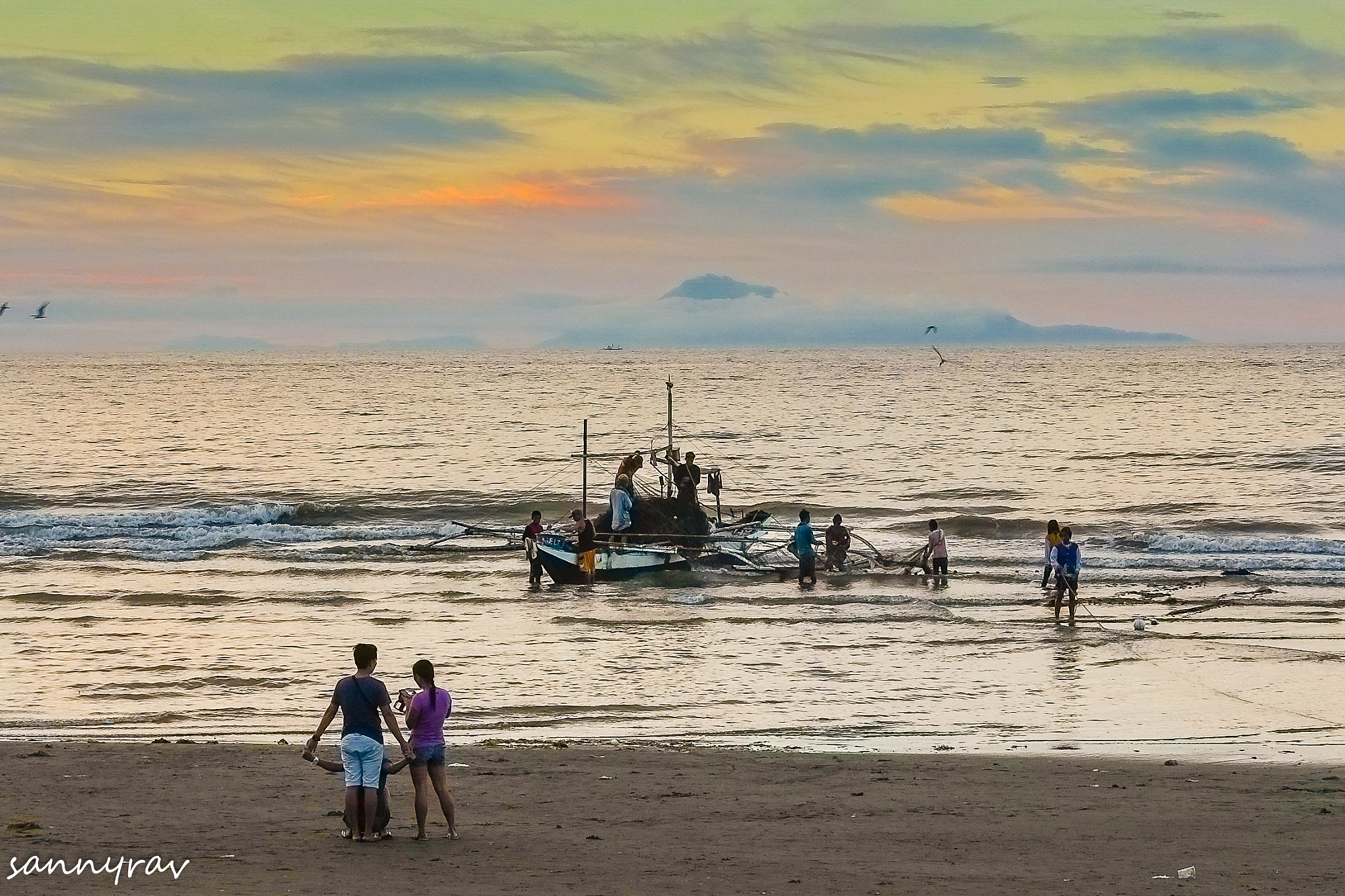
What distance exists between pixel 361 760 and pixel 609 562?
18134 mm

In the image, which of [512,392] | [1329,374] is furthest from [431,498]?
[1329,374]

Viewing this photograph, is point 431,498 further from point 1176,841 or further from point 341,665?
point 1176,841

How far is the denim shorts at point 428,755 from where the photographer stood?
9.86m

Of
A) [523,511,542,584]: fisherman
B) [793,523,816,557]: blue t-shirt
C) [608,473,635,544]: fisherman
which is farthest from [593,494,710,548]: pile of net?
[793,523,816,557]: blue t-shirt

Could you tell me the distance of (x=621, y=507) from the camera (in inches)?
1107

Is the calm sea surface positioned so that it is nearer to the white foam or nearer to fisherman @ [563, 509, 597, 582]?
the white foam

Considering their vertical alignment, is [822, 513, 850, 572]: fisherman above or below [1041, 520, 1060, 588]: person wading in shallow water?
below

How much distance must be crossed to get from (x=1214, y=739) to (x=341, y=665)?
11953 millimetres

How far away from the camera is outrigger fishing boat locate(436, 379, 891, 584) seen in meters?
27.5

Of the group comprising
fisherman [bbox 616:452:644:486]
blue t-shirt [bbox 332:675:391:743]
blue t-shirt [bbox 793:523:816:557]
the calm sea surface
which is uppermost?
fisherman [bbox 616:452:644:486]

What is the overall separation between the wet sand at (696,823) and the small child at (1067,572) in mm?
9412

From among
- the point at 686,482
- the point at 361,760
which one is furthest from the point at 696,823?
the point at 686,482

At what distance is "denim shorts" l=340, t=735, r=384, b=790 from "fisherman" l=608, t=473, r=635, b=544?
18.2 meters

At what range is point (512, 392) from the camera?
127375 millimetres
